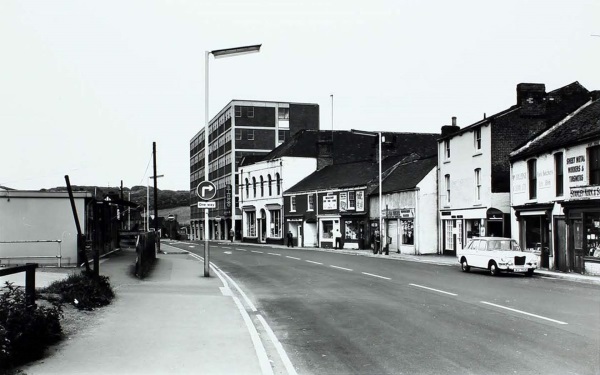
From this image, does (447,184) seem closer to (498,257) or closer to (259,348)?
(498,257)

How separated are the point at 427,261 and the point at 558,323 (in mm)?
22232

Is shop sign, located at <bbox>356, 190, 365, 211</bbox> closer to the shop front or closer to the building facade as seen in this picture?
the building facade

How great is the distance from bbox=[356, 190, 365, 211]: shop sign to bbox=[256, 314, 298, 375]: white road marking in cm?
3917

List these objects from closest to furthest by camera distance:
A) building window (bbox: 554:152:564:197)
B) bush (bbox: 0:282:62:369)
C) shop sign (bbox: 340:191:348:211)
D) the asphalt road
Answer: bush (bbox: 0:282:62:369)
the asphalt road
building window (bbox: 554:152:564:197)
shop sign (bbox: 340:191:348:211)

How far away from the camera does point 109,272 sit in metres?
21.3

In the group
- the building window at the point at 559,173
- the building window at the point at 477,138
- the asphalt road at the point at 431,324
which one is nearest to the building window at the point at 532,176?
the building window at the point at 559,173

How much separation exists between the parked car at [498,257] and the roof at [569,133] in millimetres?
5546

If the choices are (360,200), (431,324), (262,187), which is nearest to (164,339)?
(431,324)

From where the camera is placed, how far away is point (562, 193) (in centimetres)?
2686

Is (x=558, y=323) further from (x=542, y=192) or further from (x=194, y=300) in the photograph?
(x=542, y=192)

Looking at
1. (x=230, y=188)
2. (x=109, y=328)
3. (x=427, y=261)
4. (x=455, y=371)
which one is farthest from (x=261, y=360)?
(x=230, y=188)

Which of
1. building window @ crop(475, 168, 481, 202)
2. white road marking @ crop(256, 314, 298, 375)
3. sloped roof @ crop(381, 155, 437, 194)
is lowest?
white road marking @ crop(256, 314, 298, 375)

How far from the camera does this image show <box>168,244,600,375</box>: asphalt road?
26.5 feet

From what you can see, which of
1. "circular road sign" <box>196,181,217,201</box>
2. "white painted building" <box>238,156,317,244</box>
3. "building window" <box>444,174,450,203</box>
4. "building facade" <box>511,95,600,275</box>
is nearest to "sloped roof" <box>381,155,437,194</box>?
"building window" <box>444,174,450,203</box>
